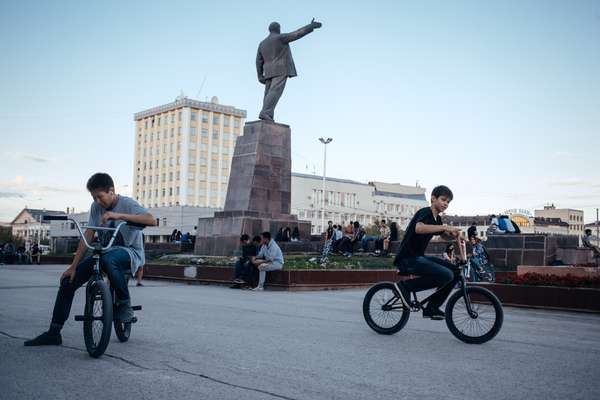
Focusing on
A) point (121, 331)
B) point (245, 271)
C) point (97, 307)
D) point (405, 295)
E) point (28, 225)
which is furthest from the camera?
point (28, 225)

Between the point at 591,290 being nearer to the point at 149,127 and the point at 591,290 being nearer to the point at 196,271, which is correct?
the point at 196,271

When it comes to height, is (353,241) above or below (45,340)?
above

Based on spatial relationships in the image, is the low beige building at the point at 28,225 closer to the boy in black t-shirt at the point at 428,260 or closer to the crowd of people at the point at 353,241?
the crowd of people at the point at 353,241

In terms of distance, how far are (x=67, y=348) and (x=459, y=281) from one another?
411 cm

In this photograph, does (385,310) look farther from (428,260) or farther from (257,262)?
(257,262)

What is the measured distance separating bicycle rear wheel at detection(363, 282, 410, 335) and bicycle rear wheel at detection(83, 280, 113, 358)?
337 centimetres

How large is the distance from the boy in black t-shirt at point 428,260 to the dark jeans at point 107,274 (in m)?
3.13

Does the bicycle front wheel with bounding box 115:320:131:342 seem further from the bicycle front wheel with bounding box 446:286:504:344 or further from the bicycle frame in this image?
the bicycle front wheel with bounding box 446:286:504:344

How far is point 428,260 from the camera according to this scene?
7.36 m

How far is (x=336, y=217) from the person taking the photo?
124250mm

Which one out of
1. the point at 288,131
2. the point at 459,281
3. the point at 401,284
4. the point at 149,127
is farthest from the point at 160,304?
the point at 149,127

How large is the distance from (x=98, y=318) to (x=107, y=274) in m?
0.49

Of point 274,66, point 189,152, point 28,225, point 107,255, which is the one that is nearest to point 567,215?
point 189,152

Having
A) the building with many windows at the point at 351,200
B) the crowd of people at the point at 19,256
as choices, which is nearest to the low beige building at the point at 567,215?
the building with many windows at the point at 351,200
